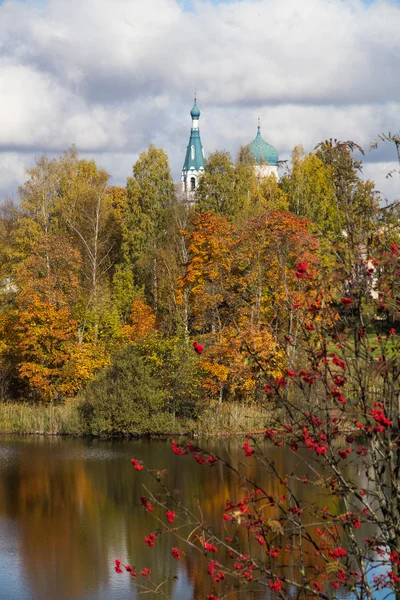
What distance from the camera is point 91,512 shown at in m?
21.0

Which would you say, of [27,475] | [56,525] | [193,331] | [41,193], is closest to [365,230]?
[56,525]

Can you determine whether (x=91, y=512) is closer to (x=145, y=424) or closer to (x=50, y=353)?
(x=145, y=424)

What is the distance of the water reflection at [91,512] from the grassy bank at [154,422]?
0.97 meters

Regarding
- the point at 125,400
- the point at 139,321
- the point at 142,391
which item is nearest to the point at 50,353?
the point at 125,400

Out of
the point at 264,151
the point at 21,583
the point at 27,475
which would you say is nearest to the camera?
the point at 21,583

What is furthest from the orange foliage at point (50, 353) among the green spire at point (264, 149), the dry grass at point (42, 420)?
the green spire at point (264, 149)

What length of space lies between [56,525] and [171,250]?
24796mm

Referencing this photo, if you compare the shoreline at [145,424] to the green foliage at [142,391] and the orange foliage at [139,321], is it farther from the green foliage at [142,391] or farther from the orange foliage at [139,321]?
the orange foliage at [139,321]

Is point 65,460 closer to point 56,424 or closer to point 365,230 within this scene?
point 56,424

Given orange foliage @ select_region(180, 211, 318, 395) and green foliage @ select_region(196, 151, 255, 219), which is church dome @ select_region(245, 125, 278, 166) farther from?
orange foliage @ select_region(180, 211, 318, 395)

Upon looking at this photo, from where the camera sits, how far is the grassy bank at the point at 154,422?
97.7 feet

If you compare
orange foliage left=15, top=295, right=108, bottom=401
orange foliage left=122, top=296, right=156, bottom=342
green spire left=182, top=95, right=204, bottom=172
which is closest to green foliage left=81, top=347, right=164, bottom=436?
orange foliage left=15, top=295, right=108, bottom=401

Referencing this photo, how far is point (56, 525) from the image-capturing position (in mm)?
19844

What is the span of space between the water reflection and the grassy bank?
97 centimetres
